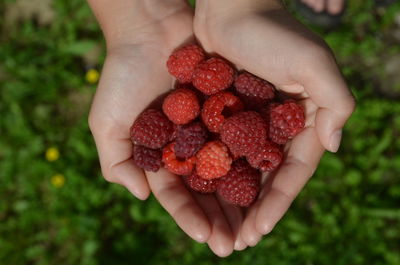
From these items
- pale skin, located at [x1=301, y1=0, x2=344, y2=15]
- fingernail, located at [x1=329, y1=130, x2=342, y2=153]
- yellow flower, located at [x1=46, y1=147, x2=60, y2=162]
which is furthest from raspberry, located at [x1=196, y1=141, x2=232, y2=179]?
pale skin, located at [x1=301, y1=0, x2=344, y2=15]

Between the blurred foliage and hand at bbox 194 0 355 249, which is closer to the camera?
hand at bbox 194 0 355 249

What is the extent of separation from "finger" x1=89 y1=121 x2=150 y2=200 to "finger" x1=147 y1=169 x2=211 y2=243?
0.10 meters

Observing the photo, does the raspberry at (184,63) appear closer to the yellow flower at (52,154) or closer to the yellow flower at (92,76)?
the yellow flower at (92,76)

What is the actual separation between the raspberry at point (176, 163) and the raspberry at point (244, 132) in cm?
30

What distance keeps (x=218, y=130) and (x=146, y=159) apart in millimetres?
565

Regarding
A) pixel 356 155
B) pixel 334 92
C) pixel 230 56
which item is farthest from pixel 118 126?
pixel 356 155

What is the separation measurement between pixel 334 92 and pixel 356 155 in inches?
73.1

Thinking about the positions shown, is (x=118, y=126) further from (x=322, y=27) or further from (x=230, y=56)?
(x=322, y=27)

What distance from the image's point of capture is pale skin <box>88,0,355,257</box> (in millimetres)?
2865

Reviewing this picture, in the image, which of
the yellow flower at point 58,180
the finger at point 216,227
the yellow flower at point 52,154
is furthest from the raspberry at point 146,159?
the yellow flower at point 52,154

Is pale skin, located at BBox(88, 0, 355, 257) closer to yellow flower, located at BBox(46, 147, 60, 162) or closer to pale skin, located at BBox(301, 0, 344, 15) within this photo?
yellow flower, located at BBox(46, 147, 60, 162)

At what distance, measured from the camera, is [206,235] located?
293cm

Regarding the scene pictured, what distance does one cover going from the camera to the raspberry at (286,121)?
3064mm

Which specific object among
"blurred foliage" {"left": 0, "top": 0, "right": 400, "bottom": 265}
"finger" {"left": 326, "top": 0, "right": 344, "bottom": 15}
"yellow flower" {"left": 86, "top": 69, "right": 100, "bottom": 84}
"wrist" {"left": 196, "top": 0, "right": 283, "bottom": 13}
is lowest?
"blurred foliage" {"left": 0, "top": 0, "right": 400, "bottom": 265}
